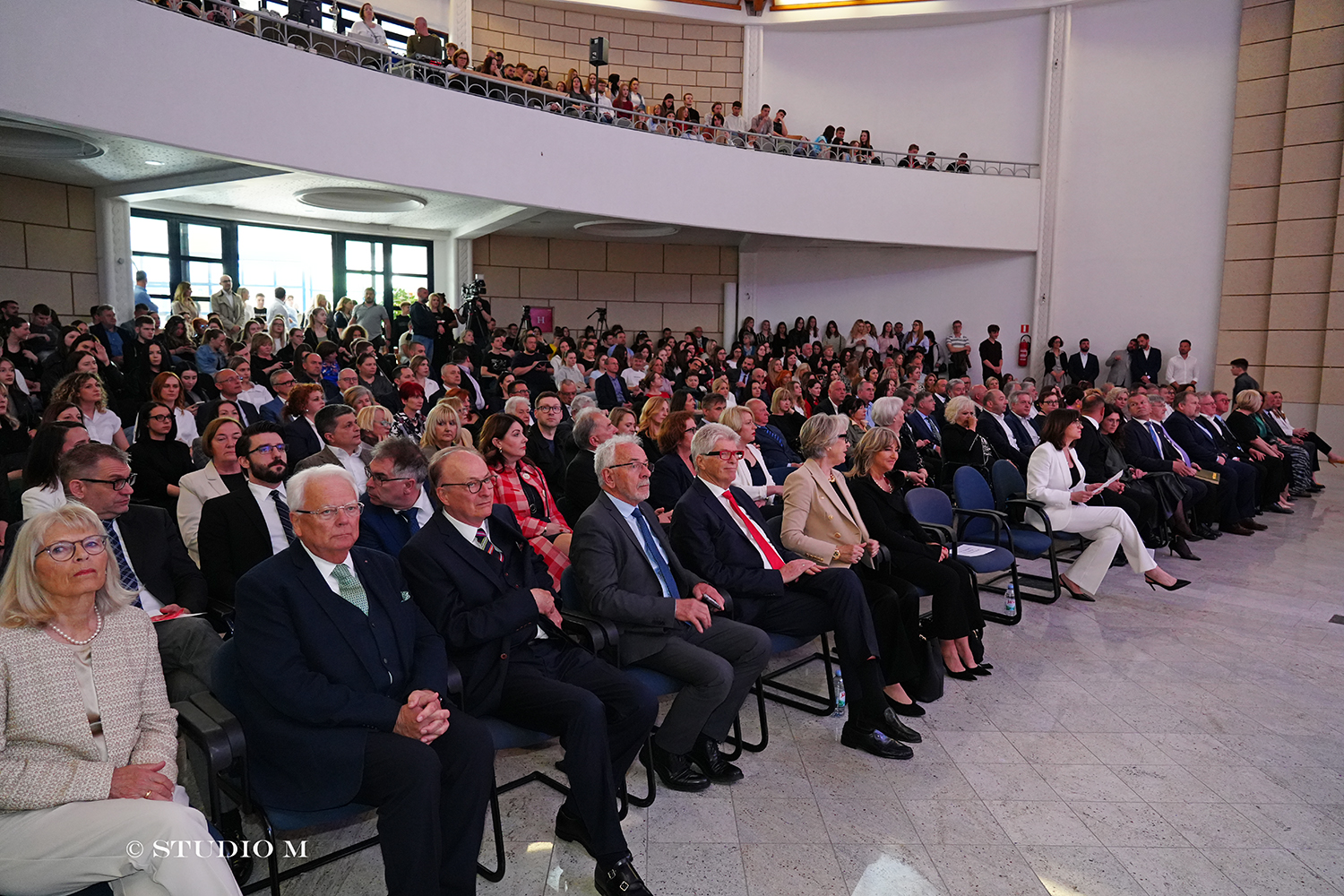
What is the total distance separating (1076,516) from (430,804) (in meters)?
4.44

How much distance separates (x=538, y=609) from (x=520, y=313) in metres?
12.3

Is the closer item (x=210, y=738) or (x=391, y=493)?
(x=210, y=738)

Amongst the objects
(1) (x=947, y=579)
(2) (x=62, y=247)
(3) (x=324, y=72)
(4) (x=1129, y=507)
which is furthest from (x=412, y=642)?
(2) (x=62, y=247)

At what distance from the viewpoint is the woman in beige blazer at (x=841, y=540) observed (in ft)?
11.5

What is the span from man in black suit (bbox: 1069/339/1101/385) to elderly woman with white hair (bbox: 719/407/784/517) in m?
9.69

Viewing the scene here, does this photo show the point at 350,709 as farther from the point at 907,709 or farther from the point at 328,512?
the point at 907,709

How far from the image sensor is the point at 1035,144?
1398 cm

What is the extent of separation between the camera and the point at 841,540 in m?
3.79

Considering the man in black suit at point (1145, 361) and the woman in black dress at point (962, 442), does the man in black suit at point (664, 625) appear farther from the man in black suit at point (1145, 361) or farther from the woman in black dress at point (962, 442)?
the man in black suit at point (1145, 361)

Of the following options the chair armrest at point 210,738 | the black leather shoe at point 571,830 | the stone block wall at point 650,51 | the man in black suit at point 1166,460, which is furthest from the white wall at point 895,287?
the chair armrest at point 210,738

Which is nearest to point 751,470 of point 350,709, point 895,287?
point 350,709

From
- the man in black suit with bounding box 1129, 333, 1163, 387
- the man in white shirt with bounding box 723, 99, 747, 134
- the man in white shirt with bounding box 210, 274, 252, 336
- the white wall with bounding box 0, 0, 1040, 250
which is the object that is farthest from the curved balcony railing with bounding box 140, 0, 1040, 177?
the man in white shirt with bounding box 210, 274, 252, 336

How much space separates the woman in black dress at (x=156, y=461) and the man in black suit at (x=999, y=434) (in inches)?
225

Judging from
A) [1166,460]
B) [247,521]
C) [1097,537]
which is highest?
[247,521]
